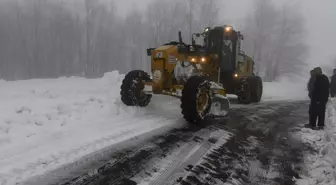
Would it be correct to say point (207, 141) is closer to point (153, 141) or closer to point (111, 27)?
point (153, 141)

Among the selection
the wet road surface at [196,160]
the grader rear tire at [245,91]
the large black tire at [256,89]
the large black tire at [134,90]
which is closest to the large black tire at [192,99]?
the wet road surface at [196,160]

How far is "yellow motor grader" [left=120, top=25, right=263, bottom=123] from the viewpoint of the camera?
7.41m

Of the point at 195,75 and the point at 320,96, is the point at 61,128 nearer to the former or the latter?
the point at 195,75

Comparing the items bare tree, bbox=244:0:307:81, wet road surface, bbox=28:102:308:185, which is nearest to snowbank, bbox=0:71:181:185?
wet road surface, bbox=28:102:308:185

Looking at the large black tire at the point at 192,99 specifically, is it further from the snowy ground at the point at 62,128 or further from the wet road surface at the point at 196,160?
the snowy ground at the point at 62,128

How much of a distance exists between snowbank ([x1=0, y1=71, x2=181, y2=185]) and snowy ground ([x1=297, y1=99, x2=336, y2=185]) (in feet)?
10.3

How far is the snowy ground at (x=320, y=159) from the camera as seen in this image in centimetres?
431

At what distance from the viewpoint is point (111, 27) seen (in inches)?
2662

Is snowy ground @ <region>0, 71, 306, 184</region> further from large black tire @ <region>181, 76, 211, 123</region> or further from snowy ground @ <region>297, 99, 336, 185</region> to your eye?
snowy ground @ <region>297, 99, 336, 185</region>

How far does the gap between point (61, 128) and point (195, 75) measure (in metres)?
3.46

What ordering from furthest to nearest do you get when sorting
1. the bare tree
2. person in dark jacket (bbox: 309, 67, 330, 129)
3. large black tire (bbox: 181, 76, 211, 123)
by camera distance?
the bare tree, person in dark jacket (bbox: 309, 67, 330, 129), large black tire (bbox: 181, 76, 211, 123)

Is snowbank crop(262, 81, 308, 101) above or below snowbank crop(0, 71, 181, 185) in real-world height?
below

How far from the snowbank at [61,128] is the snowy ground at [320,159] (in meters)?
3.15

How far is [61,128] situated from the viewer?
6.07 meters
